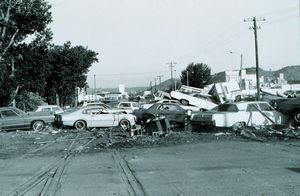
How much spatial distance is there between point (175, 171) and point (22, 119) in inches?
638

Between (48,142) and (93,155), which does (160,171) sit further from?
(48,142)

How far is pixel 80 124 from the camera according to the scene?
23.8m

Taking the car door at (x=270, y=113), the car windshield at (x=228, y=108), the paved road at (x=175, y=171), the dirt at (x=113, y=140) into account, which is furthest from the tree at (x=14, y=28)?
the paved road at (x=175, y=171)

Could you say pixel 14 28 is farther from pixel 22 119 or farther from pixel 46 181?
pixel 46 181

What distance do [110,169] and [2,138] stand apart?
1106 centimetres

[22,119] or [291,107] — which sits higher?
[291,107]

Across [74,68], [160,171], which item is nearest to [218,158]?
[160,171]

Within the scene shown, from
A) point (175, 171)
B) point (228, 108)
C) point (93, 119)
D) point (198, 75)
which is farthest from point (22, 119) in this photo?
point (198, 75)

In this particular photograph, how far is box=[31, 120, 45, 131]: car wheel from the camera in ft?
81.0

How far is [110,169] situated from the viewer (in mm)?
10906

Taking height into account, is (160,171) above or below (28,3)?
below

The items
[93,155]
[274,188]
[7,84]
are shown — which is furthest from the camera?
[7,84]

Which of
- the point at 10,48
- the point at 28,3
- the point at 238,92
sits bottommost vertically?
the point at 238,92

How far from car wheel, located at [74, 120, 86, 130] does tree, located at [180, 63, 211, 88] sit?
69496mm
